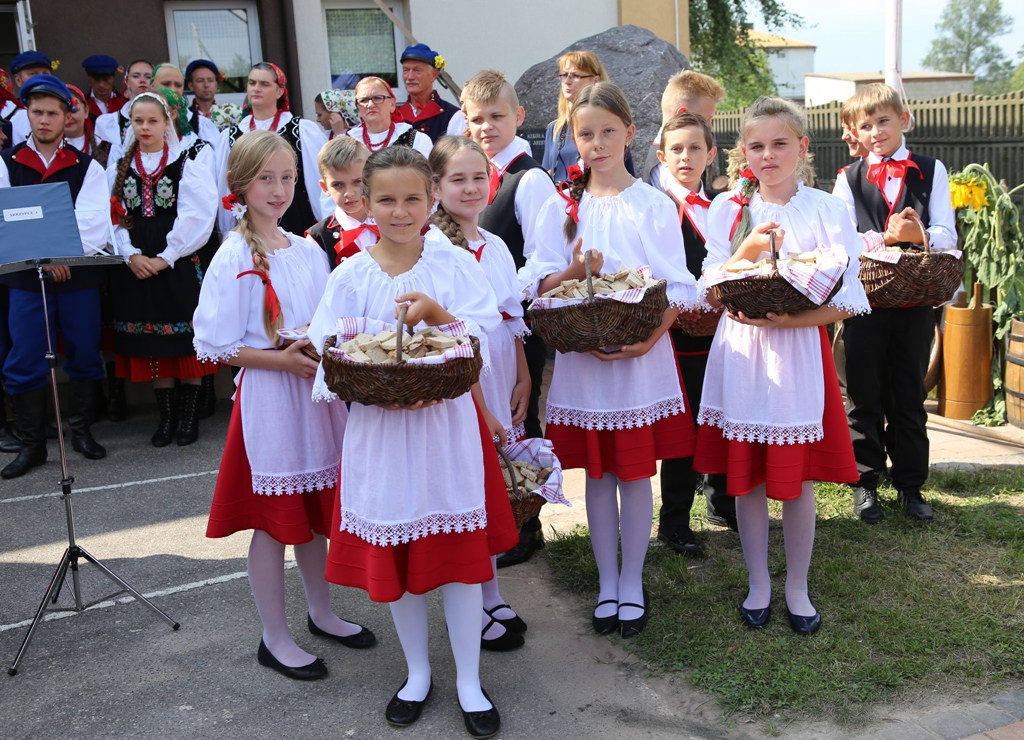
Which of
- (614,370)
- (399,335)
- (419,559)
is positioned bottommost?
(419,559)

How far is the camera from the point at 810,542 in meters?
3.73

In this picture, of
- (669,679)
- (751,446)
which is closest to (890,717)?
(669,679)

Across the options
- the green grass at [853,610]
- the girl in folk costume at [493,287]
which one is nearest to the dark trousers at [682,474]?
the green grass at [853,610]

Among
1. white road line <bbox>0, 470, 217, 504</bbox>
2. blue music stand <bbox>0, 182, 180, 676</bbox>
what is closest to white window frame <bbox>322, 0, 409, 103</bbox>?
white road line <bbox>0, 470, 217, 504</bbox>

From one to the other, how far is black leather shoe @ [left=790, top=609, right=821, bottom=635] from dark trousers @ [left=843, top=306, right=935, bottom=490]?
1.34 meters

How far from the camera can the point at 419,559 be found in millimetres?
3025

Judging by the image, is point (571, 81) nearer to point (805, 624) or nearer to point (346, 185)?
point (346, 185)

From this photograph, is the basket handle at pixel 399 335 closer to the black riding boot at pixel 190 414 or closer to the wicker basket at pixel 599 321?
the wicker basket at pixel 599 321

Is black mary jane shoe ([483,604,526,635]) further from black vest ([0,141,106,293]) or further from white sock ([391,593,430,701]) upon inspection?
black vest ([0,141,106,293])

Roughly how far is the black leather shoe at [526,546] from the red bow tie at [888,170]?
7.71 feet

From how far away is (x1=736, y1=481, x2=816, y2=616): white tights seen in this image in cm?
370

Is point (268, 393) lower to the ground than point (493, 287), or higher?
lower

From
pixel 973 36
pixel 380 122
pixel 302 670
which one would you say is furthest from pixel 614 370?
pixel 973 36

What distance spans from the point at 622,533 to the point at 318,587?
1201 millimetres
